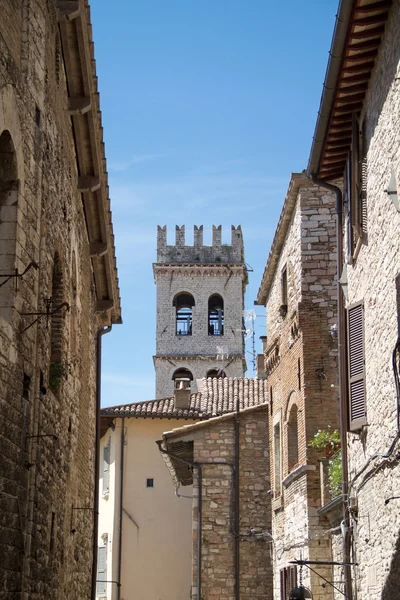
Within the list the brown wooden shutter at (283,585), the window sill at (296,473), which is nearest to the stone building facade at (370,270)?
the window sill at (296,473)

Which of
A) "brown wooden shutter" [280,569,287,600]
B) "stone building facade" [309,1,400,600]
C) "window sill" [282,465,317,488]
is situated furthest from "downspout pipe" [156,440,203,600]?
"stone building facade" [309,1,400,600]

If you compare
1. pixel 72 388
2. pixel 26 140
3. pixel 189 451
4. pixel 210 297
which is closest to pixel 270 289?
pixel 189 451

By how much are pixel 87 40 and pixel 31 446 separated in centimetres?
640

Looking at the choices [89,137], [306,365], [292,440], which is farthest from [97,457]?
[89,137]

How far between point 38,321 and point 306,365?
7.49 metres

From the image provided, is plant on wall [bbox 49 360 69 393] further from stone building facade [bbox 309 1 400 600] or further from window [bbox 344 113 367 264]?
window [bbox 344 113 367 264]

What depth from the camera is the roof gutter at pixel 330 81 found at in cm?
1090

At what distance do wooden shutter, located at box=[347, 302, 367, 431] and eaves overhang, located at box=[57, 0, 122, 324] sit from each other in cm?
508

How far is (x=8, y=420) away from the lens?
9781 millimetres

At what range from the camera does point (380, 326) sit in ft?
38.5

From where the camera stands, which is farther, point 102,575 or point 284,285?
point 102,575

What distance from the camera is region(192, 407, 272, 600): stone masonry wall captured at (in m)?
24.7

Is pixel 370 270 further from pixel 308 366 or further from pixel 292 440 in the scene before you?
pixel 292 440

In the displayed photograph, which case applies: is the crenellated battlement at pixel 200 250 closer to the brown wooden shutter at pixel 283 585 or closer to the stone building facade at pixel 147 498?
the stone building facade at pixel 147 498
